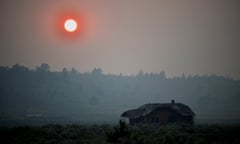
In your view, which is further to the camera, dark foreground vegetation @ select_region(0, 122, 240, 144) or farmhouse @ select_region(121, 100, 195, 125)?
farmhouse @ select_region(121, 100, 195, 125)

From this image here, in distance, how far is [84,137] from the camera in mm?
48594

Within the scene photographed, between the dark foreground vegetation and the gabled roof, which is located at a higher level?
the gabled roof

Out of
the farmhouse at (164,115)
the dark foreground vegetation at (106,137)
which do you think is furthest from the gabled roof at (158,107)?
the dark foreground vegetation at (106,137)

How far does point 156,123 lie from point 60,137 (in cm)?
2336

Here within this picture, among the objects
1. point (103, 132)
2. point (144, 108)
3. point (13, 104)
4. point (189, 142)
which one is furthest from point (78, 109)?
point (189, 142)

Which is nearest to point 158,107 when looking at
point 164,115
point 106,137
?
point 164,115

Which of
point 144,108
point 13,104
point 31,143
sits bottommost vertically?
point 31,143

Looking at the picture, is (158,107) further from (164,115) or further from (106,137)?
(106,137)

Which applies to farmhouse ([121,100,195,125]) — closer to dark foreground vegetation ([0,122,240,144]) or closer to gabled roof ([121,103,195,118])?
gabled roof ([121,103,195,118])

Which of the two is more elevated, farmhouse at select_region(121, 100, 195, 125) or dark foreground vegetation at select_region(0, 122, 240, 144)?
farmhouse at select_region(121, 100, 195, 125)

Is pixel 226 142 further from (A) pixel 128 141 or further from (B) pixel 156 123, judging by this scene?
(B) pixel 156 123

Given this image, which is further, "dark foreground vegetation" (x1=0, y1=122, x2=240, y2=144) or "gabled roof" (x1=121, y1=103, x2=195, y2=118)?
"gabled roof" (x1=121, y1=103, x2=195, y2=118)

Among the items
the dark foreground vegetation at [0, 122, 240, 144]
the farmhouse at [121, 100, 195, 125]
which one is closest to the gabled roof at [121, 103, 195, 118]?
the farmhouse at [121, 100, 195, 125]

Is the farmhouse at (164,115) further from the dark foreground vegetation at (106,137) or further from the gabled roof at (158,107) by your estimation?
the dark foreground vegetation at (106,137)
